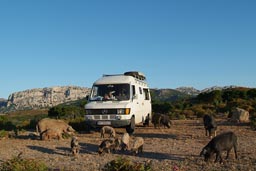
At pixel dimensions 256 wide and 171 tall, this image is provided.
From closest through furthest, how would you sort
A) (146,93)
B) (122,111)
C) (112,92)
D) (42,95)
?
1. (122,111)
2. (112,92)
3. (146,93)
4. (42,95)

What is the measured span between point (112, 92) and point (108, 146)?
5850mm

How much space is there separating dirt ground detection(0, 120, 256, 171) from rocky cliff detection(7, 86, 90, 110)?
142 metres

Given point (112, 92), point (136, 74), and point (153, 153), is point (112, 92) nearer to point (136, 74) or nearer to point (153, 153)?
point (136, 74)

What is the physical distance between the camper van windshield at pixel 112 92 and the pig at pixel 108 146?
517 centimetres

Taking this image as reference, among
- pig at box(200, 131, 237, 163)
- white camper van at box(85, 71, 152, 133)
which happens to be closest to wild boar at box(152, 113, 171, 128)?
white camper van at box(85, 71, 152, 133)

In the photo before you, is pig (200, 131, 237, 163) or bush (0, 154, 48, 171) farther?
pig (200, 131, 237, 163)

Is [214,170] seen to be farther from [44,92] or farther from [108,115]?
[44,92]

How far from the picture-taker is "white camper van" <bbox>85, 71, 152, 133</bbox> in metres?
16.8

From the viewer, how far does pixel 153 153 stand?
1215 centimetres

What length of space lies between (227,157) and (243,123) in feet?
38.4

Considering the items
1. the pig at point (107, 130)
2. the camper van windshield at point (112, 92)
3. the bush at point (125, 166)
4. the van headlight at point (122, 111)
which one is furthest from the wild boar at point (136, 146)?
the camper van windshield at point (112, 92)

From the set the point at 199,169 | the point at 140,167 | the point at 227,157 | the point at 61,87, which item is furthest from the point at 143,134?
the point at 61,87

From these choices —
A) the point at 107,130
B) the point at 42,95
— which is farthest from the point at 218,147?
the point at 42,95

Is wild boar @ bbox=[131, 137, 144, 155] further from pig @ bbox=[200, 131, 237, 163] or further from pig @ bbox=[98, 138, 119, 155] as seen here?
pig @ bbox=[200, 131, 237, 163]
